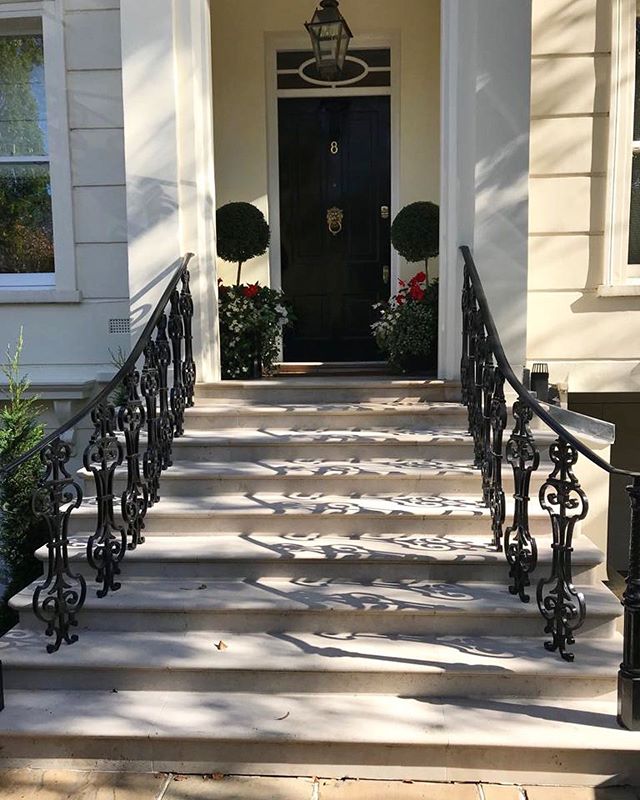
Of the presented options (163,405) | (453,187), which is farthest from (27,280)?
(453,187)

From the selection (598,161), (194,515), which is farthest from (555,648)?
(598,161)

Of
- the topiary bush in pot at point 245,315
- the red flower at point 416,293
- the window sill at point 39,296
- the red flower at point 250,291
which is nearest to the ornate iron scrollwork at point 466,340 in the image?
the red flower at point 416,293

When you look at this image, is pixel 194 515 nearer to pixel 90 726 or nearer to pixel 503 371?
pixel 90 726

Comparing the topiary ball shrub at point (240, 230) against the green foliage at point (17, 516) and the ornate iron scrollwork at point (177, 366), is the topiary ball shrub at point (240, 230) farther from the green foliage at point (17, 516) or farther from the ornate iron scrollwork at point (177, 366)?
the green foliage at point (17, 516)

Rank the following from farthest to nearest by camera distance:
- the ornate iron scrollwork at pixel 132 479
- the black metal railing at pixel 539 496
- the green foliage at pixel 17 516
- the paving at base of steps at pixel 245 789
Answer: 1. the green foliage at pixel 17 516
2. the ornate iron scrollwork at pixel 132 479
3. the black metal railing at pixel 539 496
4. the paving at base of steps at pixel 245 789

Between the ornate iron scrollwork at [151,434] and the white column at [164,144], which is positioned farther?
the white column at [164,144]

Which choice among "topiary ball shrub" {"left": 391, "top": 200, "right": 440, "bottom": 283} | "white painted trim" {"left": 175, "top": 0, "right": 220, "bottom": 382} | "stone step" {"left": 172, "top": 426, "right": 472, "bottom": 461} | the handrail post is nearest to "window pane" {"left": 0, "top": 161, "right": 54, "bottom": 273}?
"white painted trim" {"left": 175, "top": 0, "right": 220, "bottom": 382}

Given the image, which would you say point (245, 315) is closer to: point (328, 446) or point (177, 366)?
point (177, 366)

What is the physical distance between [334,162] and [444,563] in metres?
4.21

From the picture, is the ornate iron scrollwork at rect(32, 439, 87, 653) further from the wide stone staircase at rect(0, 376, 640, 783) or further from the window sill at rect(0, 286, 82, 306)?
the window sill at rect(0, 286, 82, 306)

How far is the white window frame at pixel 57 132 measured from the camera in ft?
18.1

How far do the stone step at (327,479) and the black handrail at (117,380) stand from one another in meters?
0.66

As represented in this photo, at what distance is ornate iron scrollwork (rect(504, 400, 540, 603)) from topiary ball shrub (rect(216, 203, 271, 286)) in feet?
10.5

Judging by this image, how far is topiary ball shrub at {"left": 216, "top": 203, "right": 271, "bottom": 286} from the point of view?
6207 mm
